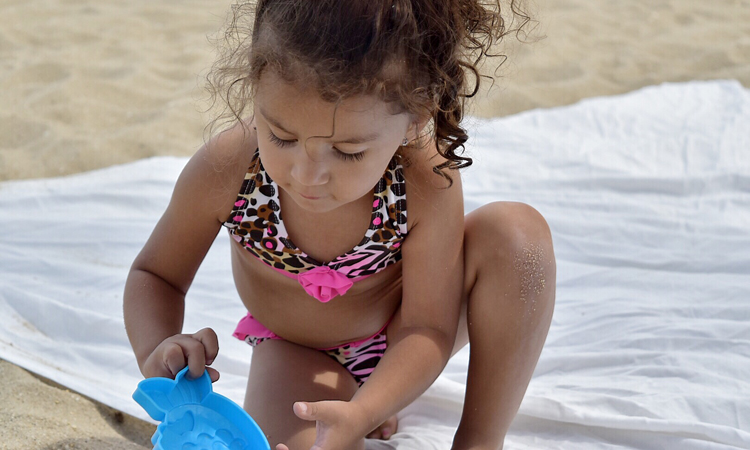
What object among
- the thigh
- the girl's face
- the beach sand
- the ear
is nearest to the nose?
the girl's face

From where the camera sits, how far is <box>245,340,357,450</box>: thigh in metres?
1.18

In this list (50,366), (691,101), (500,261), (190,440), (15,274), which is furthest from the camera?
(691,101)

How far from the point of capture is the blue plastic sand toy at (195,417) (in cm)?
94

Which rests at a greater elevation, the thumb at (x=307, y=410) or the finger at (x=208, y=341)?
the finger at (x=208, y=341)

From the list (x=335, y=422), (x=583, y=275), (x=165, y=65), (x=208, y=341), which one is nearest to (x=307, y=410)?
(x=335, y=422)

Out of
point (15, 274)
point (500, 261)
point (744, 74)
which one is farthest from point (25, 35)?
point (744, 74)

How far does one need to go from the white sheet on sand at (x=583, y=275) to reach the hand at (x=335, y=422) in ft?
0.97

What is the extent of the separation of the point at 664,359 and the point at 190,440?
3.03ft

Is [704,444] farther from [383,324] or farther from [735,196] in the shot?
[735,196]

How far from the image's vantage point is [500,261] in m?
1.17

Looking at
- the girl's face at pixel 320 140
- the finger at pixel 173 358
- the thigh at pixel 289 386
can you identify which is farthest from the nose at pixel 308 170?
the thigh at pixel 289 386

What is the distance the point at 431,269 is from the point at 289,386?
282 millimetres

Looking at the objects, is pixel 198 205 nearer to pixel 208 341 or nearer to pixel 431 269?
pixel 208 341

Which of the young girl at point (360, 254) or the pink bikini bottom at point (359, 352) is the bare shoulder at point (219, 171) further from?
the pink bikini bottom at point (359, 352)
